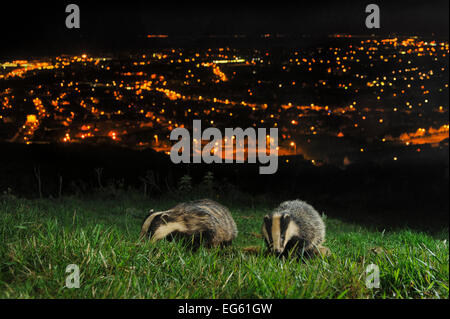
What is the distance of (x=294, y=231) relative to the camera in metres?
4.67

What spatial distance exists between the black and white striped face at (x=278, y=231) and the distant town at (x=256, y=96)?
11.4 ft

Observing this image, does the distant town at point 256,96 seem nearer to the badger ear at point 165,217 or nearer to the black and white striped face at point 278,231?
the badger ear at point 165,217

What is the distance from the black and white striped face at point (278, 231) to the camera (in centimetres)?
426

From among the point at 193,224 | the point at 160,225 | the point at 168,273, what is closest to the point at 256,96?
the point at 193,224

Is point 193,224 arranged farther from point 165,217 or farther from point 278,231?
point 278,231

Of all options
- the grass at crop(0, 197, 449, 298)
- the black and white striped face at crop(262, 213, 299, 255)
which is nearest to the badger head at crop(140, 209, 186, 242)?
the grass at crop(0, 197, 449, 298)

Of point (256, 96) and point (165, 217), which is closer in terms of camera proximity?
point (165, 217)

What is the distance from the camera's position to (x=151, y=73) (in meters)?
8.73

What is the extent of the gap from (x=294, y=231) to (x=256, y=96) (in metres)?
6.65

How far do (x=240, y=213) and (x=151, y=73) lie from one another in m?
3.43
